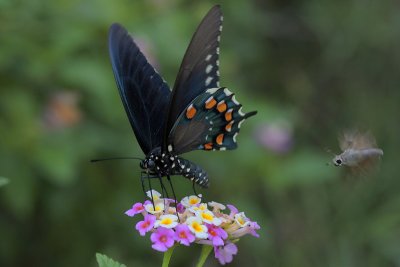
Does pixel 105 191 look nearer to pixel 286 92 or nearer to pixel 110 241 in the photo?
pixel 110 241

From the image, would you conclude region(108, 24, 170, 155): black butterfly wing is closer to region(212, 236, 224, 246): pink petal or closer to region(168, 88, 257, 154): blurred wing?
region(168, 88, 257, 154): blurred wing

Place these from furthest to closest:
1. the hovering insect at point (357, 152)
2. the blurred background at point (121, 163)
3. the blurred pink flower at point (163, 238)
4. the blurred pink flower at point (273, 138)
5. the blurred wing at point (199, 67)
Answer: the blurred pink flower at point (273, 138), the blurred background at point (121, 163), the blurred wing at point (199, 67), the hovering insect at point (357, 152), the blurred pink flower at point (163, 238)

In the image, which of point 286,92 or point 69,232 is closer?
point 69,232

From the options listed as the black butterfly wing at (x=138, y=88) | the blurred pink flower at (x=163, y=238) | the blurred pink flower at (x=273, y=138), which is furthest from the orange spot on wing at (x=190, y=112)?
the blurred pink flower at (x=273, y=138)

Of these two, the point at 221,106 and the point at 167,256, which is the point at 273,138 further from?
the point at 167,256

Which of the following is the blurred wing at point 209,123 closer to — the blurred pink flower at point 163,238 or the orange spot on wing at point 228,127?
the orange spot on wing at point 228,127

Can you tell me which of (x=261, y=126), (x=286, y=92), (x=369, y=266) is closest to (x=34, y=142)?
(x=261, y=126)

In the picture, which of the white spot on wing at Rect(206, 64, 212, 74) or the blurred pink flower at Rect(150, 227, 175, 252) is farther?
the white spot on wing at Rect(206, 64, 212, 74)

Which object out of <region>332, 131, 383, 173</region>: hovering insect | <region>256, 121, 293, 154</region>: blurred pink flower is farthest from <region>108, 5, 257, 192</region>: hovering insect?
<region>256, 121, 293, 154</region>: blurred pink flower
